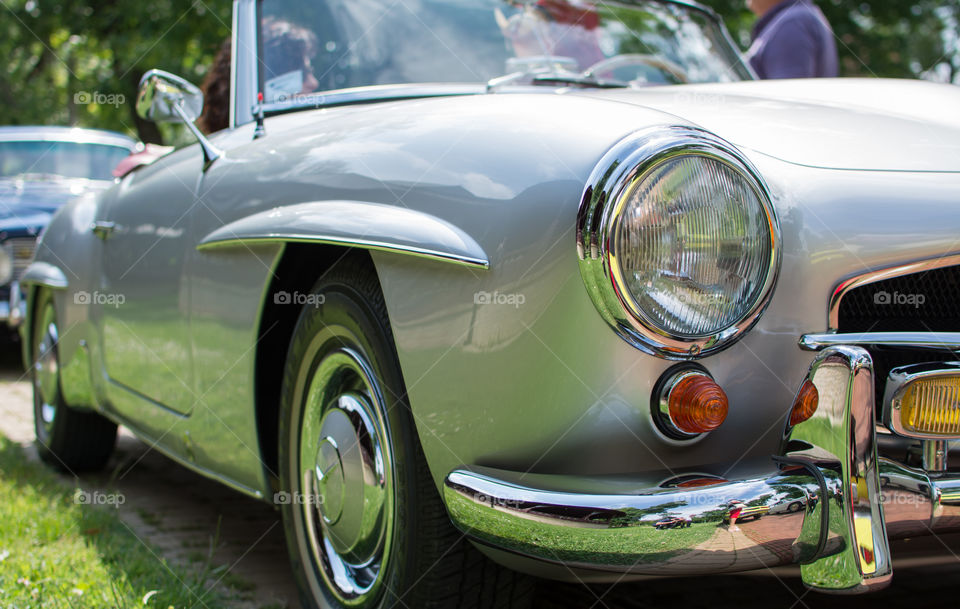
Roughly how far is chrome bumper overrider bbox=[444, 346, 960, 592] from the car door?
4.47 feet

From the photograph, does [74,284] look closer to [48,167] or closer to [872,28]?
[48,167]

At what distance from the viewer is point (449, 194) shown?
1.64 m

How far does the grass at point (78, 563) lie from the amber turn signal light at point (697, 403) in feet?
4.20

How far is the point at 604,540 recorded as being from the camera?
4.51 ft

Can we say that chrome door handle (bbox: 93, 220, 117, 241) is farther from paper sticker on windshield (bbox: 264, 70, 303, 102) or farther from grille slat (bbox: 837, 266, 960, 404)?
grille slat (bbox: 837, 266, 960, 404)

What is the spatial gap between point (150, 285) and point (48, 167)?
589 centimetres

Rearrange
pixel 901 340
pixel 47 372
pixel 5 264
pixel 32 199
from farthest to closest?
pixel 32 199, pixel 5 264, pixel 47 372, pixel 901 340

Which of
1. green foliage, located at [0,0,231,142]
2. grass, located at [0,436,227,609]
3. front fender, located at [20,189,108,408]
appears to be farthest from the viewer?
green foliage, located at [0,0,231,142]

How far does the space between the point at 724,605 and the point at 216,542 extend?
4.77ft

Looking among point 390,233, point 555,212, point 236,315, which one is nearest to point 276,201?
point 236,315

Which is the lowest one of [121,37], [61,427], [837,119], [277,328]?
[61,427]

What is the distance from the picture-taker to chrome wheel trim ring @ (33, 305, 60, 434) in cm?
377

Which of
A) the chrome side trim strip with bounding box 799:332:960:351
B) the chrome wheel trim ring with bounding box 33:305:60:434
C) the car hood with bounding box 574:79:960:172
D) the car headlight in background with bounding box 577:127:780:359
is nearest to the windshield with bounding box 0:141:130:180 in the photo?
the chrome wheel trim ring with bounding box 33:305:60:434

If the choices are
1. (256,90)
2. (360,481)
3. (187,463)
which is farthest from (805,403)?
(256,90)
